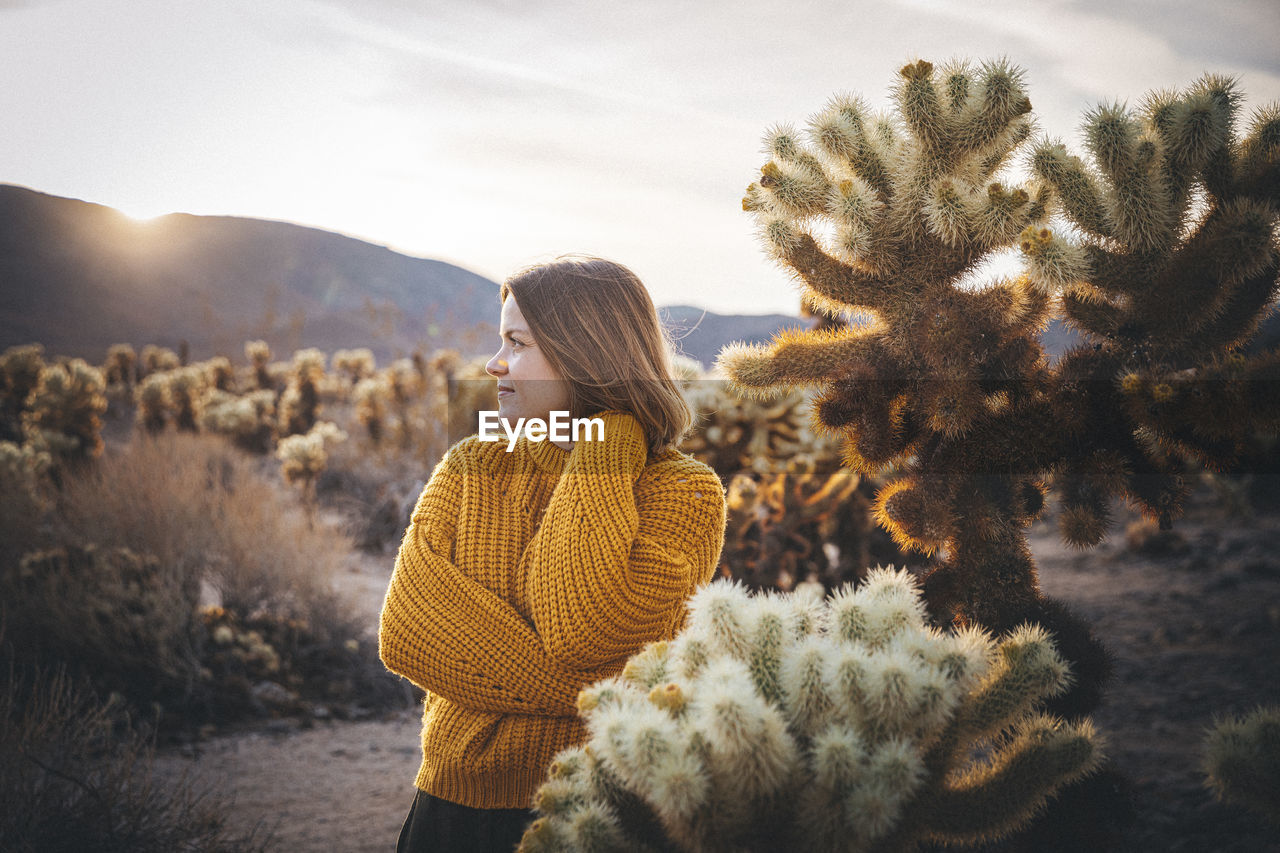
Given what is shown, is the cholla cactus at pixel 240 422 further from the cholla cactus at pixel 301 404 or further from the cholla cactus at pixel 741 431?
the cholla cactus at pixel 741 431

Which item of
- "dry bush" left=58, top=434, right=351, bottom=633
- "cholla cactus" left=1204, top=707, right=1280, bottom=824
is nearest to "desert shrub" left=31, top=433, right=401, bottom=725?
"dry bush" left=58, top=434, right=351, bottom=633

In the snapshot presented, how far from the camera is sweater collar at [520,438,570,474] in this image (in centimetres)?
189

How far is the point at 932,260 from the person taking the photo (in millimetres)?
1793

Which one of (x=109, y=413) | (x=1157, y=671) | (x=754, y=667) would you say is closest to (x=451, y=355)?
(x=109, y=413)

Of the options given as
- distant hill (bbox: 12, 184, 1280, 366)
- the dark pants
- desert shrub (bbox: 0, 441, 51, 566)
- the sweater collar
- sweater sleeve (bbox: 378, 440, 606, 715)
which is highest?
distant hill (bbox: 12, 184, 1280, 366)

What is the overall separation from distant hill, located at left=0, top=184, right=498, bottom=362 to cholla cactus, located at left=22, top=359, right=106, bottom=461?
1021 millimetres

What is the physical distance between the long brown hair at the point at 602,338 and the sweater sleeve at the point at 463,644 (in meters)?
0.52

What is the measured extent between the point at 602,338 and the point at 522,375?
22 centimetres

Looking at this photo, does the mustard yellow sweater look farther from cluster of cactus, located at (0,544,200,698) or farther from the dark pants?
cluster of cactus, located at (0,544,200,698)

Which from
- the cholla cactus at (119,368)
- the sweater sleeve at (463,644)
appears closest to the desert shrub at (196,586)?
the sweater sleeve at (463,644)

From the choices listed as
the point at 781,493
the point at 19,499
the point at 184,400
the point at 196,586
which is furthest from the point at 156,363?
the point at 781,493

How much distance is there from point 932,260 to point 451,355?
1093 cm

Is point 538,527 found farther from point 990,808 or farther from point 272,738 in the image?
point 272,738

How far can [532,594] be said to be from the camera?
Result: 1.66 metres
